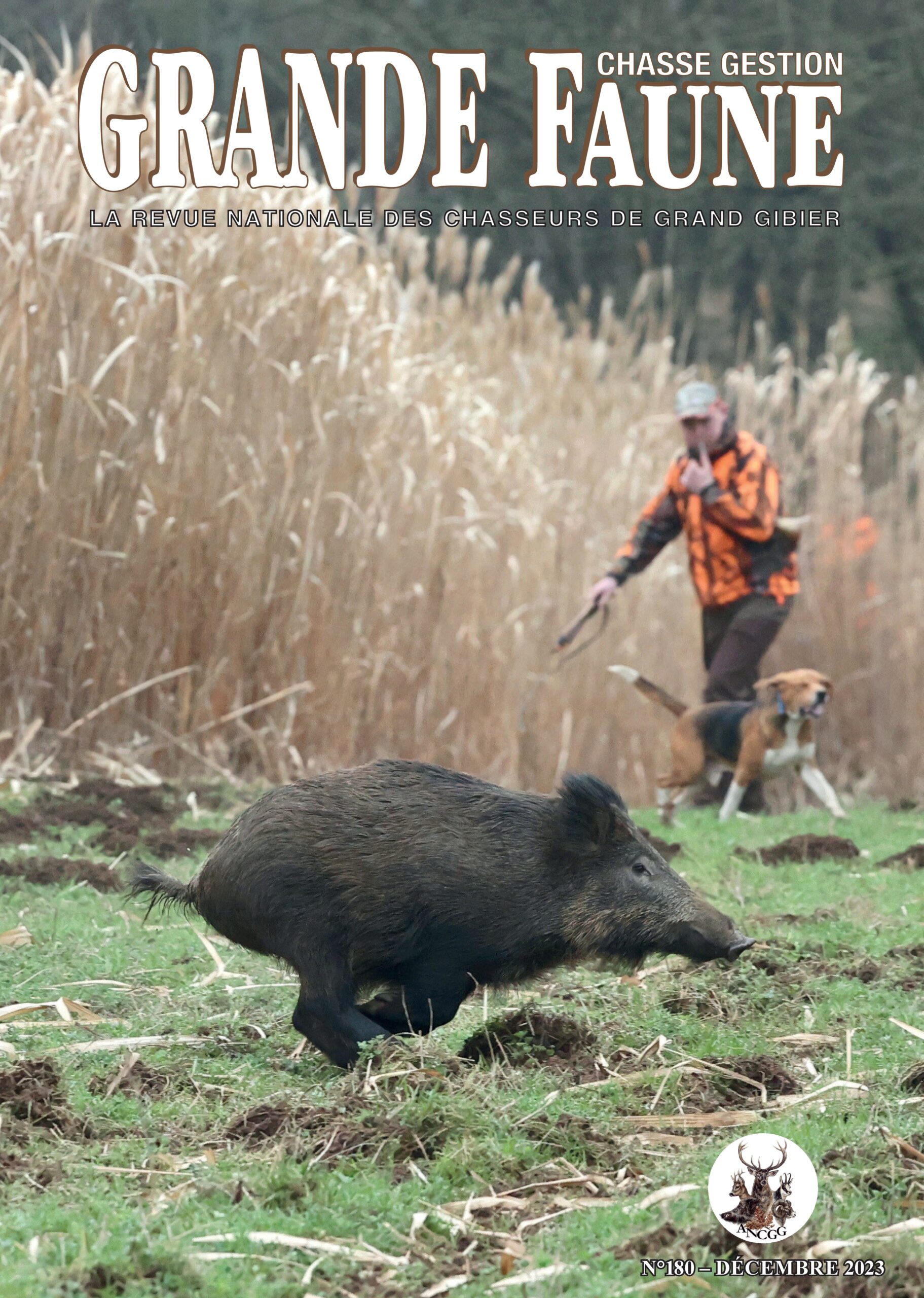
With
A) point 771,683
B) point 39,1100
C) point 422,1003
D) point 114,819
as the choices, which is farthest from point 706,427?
point 39,1100

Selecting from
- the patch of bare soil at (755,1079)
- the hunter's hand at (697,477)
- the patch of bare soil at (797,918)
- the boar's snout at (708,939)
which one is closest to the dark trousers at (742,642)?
the hunter's hand at (697,477)

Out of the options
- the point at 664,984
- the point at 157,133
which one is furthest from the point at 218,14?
the point at 664,984

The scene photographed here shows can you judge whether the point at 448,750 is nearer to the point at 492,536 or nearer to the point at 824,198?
the point at 492,536

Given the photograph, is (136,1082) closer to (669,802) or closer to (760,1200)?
(760,1200)

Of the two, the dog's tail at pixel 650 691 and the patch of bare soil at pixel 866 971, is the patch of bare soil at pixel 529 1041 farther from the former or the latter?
the dog's tail at pixel 650 691

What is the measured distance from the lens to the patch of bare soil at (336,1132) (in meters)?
3.18

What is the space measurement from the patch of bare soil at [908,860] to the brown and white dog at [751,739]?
5.45 ft

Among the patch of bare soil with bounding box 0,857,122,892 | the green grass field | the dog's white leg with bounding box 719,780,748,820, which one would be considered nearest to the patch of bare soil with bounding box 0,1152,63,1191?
the green grass field

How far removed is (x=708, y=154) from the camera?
67.1ft

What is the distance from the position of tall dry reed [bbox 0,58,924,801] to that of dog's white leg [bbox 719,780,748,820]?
42.9 inches

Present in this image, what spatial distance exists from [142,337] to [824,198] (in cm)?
1400

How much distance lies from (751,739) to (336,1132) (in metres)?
6.05

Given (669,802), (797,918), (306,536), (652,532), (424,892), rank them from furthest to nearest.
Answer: (652,532), (669,802), (306,536), (797,918), (424,892)

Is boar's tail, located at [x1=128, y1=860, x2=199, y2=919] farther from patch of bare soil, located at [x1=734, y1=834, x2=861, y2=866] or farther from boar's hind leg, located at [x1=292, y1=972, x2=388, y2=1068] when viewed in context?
patch of bare soil, located at [x1=734, y1=834, x2=861, y2=866]
